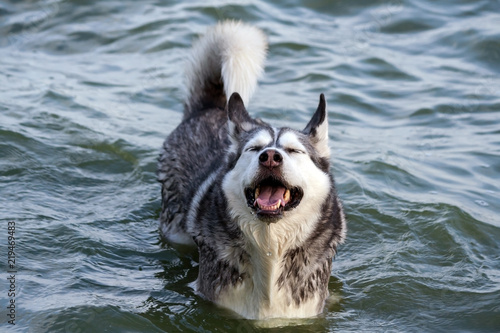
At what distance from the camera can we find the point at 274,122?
9.70 metres

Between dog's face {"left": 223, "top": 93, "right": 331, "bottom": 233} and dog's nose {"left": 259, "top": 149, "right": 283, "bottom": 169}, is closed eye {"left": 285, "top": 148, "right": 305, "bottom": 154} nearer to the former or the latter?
dog's face {"left": 223, "top": 93, "right": 331, "bottom": 233}

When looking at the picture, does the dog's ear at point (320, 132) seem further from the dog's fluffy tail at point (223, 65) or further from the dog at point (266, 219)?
the dog's fluffy tail at point (223, 65)

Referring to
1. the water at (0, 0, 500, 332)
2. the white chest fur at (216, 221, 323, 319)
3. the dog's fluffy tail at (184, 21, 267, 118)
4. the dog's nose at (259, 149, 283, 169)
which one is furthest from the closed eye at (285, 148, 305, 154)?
the dog's fluffy tail at (184, 21, 267, 118)

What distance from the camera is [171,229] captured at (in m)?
7.03

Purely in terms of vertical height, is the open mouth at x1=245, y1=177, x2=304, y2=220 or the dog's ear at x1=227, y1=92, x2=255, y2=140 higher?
the dog's ear at x1=227, y1=92, x2=255, y2=140

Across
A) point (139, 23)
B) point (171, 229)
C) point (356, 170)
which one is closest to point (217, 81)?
point (171, 229)

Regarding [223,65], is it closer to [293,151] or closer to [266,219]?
[293,151]

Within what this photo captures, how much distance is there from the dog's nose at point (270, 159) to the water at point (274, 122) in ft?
4.45

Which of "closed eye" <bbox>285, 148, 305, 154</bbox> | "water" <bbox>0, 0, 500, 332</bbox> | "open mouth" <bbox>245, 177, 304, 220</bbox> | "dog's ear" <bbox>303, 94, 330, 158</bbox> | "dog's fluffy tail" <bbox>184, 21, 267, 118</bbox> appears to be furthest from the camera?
"dog's fluffy tail" <bbox>184, 21, 267, 118</bbox>

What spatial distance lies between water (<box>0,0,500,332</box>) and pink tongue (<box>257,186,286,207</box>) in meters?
1.07

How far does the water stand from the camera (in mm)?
5918

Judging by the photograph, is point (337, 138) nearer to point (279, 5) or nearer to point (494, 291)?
point (494, 291)

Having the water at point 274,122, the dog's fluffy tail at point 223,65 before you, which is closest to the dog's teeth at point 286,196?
the water at point 274,122

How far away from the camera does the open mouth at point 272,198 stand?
16.5ft
